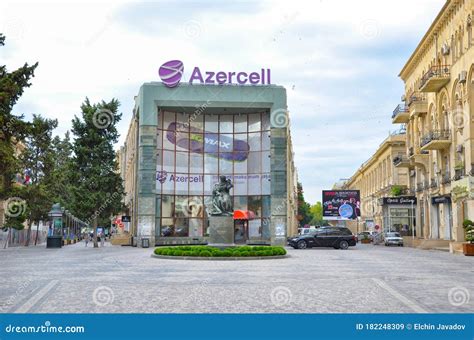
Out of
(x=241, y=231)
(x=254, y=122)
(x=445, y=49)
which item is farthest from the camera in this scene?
(x=254, y=122)

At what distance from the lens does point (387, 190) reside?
71188 mm

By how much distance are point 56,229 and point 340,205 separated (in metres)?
31.1

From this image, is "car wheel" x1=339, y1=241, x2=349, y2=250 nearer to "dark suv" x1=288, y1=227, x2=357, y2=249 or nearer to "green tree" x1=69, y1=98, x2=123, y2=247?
"dark suv" x1=288, y1=227, x2=357, y2=249

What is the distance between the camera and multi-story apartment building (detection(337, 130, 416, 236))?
56025mm

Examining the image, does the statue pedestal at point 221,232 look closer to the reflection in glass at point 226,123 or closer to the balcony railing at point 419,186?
the reflection in glass at point 226,123

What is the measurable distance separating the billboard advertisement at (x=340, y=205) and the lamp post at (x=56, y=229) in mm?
29177

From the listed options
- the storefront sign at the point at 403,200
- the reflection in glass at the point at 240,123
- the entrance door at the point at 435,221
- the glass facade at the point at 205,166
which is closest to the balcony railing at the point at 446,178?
the entrance door at the point at 435,221

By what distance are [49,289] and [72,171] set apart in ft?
109

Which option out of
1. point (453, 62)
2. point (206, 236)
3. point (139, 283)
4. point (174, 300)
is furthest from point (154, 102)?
point (174, 300)

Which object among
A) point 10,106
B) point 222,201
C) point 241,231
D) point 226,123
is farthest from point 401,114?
point 10,106

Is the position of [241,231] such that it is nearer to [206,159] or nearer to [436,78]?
[206,159]

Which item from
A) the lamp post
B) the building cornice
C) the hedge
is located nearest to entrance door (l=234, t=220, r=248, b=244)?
the lamp post

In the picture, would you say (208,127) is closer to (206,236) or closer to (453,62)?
(206,236)

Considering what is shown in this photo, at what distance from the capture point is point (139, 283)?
581 inches
